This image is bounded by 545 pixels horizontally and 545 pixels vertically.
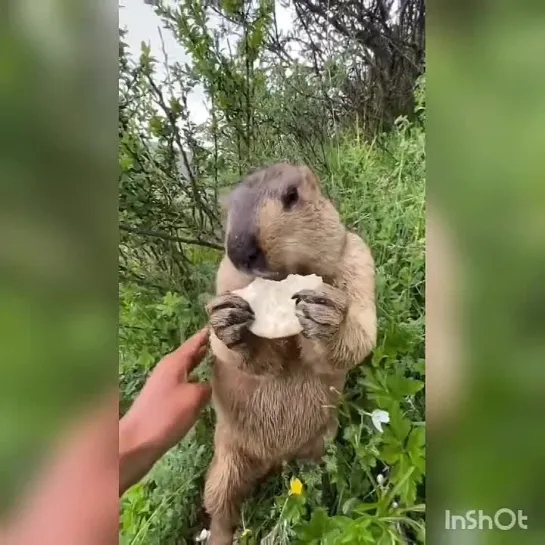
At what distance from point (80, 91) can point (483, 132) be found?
60cm

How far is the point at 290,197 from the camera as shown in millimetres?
960

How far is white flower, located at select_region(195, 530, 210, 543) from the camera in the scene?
101 centimetres

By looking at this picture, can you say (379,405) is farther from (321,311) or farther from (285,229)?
(285,229)

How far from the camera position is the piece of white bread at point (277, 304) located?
0.96 metres

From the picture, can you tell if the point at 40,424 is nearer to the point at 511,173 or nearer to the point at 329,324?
the point at 329,324

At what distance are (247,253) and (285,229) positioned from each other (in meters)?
0.06

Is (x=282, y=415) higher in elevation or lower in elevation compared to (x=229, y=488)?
higher

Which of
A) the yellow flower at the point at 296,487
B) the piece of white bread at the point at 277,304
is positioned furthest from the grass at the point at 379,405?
the piece of white bread at the point at 277,304

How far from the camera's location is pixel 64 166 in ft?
3.46

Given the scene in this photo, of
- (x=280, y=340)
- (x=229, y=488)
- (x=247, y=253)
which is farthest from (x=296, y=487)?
(x=247, y=253)

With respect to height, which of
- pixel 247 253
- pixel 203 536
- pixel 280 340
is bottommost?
pixel 203 536

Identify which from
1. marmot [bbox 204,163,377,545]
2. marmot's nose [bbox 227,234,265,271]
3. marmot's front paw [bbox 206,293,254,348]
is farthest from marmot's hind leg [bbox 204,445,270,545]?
marmot's nose [bbox 227,234,265,271]

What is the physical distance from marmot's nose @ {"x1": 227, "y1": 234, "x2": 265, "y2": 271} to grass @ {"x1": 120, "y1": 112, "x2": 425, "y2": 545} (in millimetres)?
134

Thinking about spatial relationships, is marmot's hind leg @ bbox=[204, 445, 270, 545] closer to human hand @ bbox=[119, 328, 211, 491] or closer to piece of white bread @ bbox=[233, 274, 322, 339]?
human hand @ bbox=[119, 328, 211, 491]
